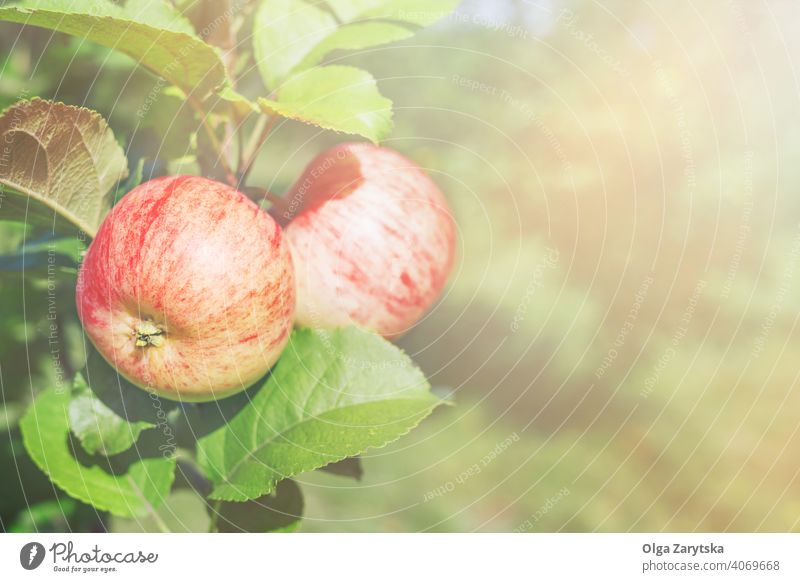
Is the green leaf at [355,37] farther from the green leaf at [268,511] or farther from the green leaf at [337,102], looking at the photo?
the green leaf at [268,511]

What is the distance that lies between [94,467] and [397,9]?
0.42 m

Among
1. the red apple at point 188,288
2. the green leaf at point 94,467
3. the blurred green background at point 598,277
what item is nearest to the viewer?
the red apple at point 188,288

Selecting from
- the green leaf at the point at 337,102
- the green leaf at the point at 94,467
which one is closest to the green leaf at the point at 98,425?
the green leaf at the point at 94,467

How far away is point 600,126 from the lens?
0.73 metres

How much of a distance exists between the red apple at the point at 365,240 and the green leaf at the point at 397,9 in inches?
4.1

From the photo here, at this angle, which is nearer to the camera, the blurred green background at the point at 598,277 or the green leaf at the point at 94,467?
the green leaf at the point at 94,467

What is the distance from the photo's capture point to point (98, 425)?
53cm

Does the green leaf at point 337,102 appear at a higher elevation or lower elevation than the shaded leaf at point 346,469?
higher

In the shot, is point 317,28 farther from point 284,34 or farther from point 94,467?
point 94,467

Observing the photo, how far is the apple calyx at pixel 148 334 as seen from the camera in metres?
0.46

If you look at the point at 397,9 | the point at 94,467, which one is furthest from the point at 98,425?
the point at 397,9

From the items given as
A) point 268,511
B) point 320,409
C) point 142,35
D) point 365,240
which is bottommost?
point 268,511

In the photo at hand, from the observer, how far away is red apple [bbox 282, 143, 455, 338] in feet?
1.65

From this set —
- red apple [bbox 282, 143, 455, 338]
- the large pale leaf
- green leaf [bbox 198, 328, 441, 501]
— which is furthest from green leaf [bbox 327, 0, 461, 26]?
green leaf [bbox 198, 328, 441, 501]
